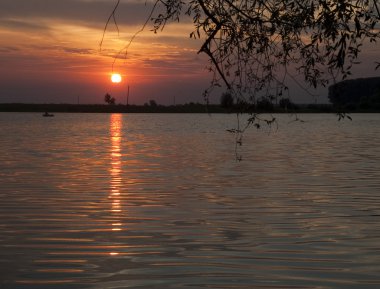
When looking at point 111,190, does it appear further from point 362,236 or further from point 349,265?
point 349,265

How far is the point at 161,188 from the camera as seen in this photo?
74.3 ft

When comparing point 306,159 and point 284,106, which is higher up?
point 284,106

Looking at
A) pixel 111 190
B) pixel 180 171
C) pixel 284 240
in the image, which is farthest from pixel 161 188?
pixel 284 240

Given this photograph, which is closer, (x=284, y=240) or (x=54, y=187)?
(x=284, y=240)

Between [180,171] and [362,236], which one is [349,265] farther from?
[180,171]

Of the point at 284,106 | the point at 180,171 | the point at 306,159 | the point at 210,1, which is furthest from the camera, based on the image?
the point at 306,159

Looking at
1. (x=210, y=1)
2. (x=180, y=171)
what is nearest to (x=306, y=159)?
(x=180, y=171)

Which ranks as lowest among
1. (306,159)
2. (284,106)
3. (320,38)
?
(306,159)

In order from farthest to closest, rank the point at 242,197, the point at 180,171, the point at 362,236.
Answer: the point at 180,171
the point at 242,197
the point at 362,236

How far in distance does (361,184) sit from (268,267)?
1334cm

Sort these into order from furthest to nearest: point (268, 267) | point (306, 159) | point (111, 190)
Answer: point (306, 159)
point (111, 190)
point (268, 267)

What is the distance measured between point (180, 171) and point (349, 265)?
17797 mm

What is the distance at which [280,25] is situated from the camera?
40.7 feet

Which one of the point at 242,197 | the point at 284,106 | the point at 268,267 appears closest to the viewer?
the point at 268,267
